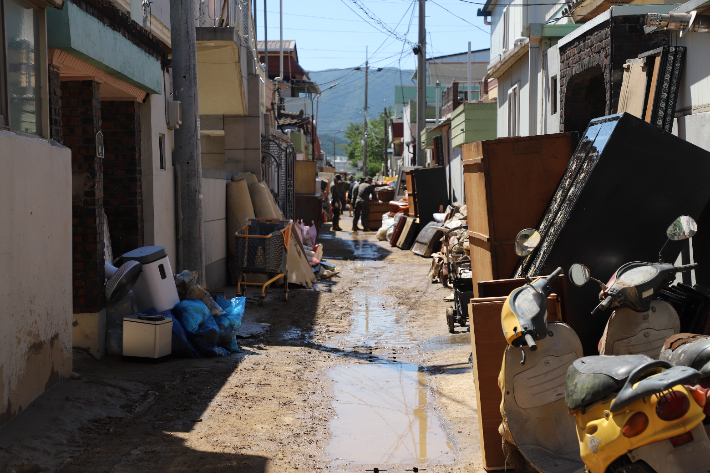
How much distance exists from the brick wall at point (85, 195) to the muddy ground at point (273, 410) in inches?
25.3

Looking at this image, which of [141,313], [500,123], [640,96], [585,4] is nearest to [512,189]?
[640,96]

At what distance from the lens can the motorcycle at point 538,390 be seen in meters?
3.57

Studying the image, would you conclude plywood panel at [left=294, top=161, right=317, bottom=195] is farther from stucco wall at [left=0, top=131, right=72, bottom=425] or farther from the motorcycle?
the motorcycle

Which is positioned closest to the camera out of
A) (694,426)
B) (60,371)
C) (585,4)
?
(694,426)

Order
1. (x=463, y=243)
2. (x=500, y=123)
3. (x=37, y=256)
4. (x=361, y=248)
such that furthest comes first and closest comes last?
(x=361, y=248) < (x=500, y=123) < (x=463, y=243) < (x=37, y=256)

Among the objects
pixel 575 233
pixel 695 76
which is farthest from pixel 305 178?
pixel 575 233

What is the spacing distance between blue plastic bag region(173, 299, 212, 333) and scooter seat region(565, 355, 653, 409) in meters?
4.55

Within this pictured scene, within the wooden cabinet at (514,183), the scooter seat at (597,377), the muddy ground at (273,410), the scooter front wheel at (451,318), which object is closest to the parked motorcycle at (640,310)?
the scooter seat at (597,377)

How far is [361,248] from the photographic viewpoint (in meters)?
18.7

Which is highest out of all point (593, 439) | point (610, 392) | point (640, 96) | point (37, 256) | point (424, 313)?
point (640, 96)

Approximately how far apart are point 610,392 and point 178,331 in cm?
473

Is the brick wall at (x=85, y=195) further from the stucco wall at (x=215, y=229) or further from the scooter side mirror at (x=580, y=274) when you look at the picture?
the scooter side mirror at (x=580, y=274)

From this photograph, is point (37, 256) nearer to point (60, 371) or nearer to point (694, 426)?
point (60, 371)

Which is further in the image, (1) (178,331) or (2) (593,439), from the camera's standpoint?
(1) (178,331)
